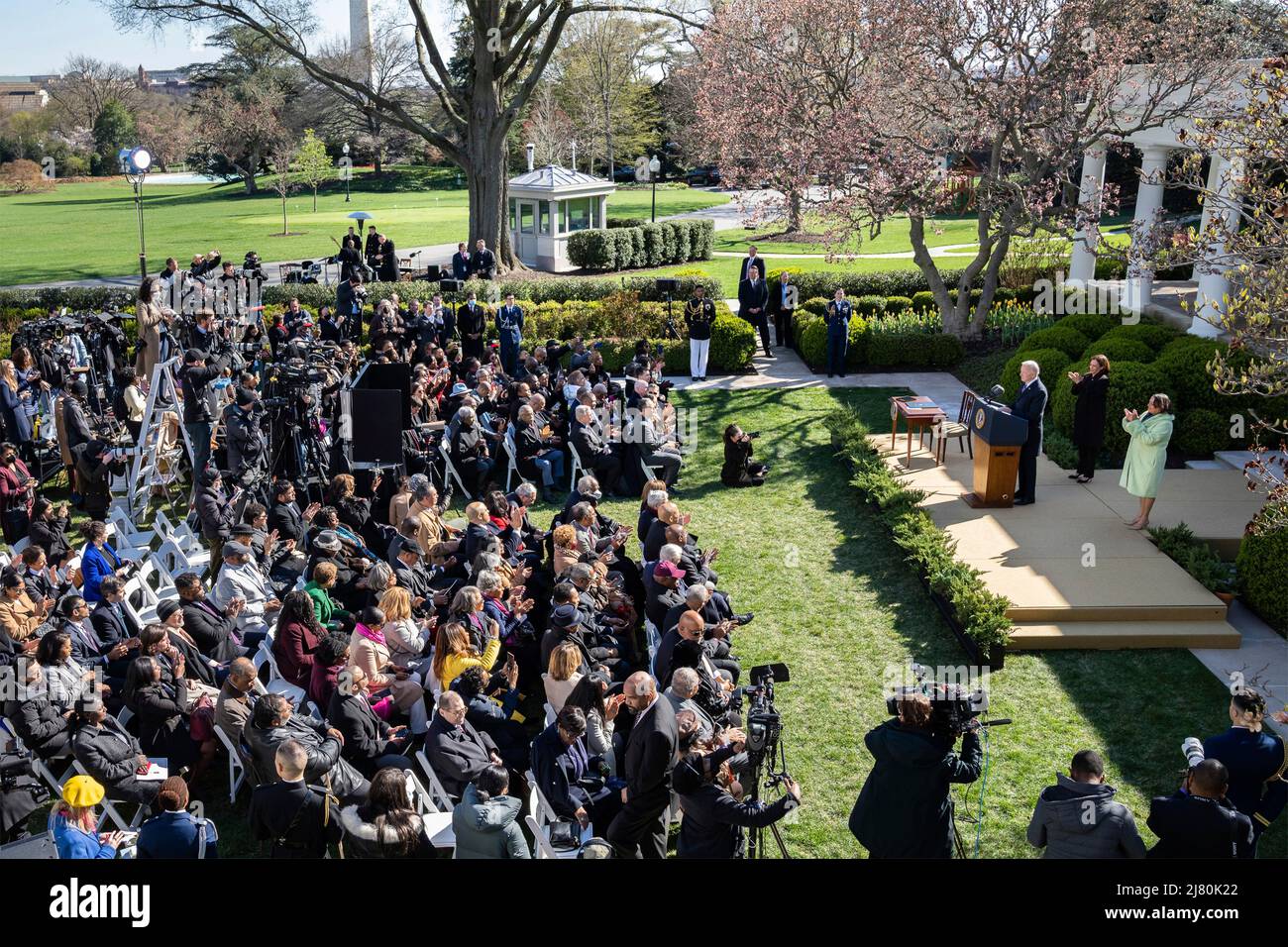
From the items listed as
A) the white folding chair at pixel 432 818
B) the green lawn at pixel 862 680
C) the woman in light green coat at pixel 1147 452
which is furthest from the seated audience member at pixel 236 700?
the woman in light green coat at pixel 1147 452

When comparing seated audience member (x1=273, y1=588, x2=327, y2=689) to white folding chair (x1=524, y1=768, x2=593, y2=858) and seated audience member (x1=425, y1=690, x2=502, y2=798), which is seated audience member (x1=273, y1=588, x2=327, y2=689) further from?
white folding chair (x1=524, y1=768, x2=593, y2=858)

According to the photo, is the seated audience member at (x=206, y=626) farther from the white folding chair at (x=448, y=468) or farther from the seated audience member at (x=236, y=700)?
the white folding chair at (x=448, y=468)

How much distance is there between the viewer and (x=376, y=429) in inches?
493

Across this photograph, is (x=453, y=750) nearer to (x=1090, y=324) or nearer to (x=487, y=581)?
(x=487, y=581)

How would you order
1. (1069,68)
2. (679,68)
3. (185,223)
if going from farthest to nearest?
(679,68)
(185,223)
(1069,68)

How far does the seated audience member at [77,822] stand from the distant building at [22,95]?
8366 centimetres

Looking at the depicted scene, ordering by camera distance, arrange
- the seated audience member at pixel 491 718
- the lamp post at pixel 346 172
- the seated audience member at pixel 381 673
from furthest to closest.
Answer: the lamp post at pixel 346 172 → the seated audience member at pixel 381 673 → the seated audience member at pixel 491 718

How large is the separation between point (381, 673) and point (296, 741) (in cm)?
182

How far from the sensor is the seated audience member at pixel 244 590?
9633mm

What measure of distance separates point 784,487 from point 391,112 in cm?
2206

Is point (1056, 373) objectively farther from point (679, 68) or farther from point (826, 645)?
point (679, 68)

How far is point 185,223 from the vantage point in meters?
55.1

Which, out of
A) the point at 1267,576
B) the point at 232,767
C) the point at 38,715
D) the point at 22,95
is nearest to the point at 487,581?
the point at 232,767
